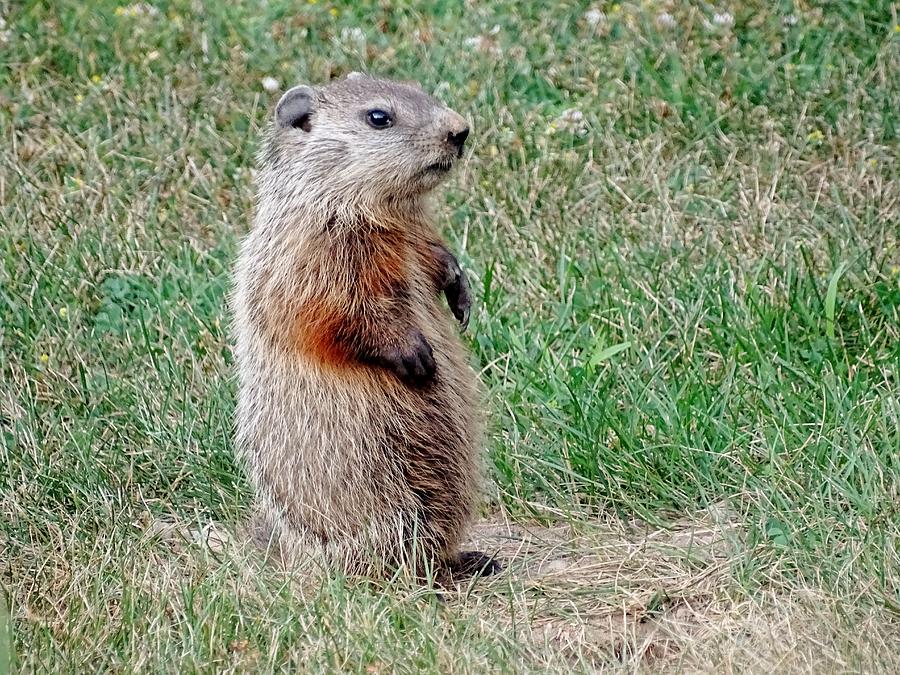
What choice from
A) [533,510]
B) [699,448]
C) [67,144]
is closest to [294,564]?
[533,510]

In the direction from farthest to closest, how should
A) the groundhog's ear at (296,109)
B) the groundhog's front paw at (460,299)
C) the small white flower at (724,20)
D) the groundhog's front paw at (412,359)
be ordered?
1. the small white flower at (724,20)
2. the groundhog's front paw at (460,299)
3. the groundhog's ear at (296,109)
4. the groundhog's front paw at (412,359)

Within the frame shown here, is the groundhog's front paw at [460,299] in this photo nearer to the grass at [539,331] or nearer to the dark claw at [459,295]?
the dark claw at [459,295]

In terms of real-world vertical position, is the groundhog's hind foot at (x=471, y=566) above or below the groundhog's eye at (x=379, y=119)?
below

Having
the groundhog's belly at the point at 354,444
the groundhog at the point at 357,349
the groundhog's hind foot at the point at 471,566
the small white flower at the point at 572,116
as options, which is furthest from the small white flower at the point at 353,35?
the groundhog's hind foot at the point at 471,566

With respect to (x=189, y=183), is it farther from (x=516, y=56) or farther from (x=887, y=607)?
(x=887, y=607)

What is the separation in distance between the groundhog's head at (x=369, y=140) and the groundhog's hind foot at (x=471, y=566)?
1.19 metres

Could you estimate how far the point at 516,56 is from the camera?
23.9 feet

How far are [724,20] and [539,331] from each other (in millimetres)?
2498

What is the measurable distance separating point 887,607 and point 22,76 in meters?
5.06

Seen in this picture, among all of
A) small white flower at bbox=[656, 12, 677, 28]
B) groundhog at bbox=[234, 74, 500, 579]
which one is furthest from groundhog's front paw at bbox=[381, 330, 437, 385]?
small white flower at bbox=[656, 12, 677, 28]

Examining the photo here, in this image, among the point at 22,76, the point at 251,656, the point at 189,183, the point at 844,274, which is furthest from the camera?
the point at 22,76

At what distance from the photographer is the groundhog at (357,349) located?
4.34 m

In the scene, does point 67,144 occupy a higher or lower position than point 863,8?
lower

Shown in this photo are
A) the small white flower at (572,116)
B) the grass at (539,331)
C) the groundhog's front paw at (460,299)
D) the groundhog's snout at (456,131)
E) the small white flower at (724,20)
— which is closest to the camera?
the grass at (539,331)
